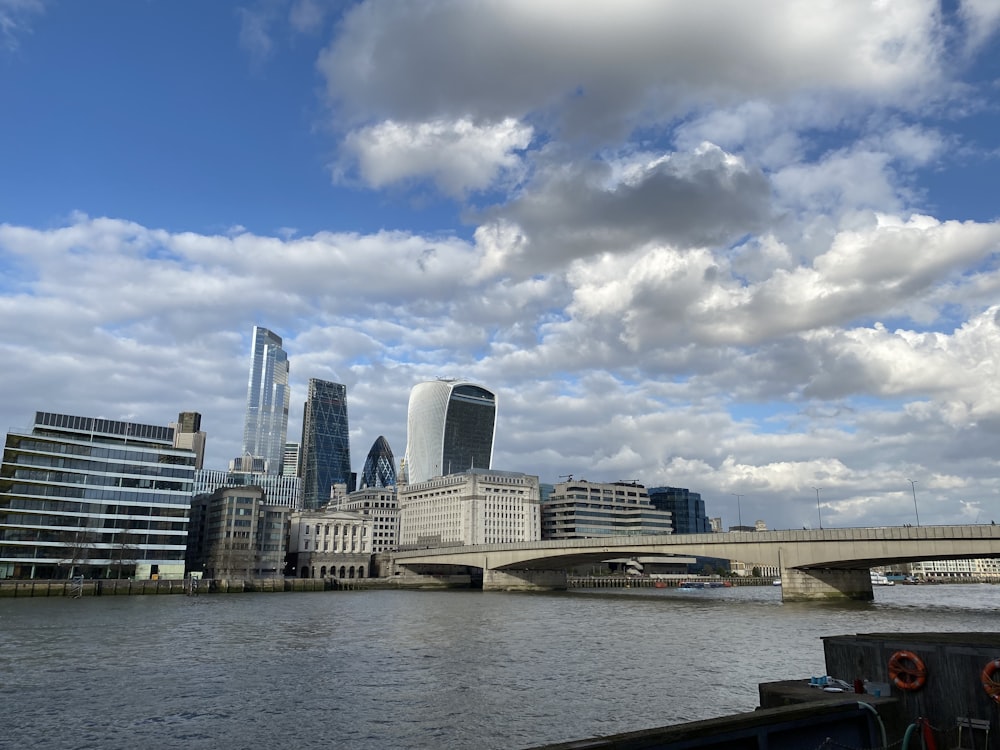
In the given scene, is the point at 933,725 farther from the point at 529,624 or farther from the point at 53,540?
the point at 53,540

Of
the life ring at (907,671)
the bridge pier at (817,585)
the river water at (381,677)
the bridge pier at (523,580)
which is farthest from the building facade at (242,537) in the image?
the life ring at (907,671)

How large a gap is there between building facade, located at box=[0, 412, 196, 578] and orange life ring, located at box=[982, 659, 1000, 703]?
153 metres

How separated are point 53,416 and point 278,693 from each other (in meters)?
138

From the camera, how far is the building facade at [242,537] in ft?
581

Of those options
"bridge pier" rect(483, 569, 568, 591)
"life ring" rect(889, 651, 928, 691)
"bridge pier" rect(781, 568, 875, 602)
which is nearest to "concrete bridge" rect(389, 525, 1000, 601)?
"bridge pier" rect(781, 568, 875, 602)

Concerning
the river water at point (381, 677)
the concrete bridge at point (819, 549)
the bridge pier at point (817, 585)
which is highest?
the concrete bridge at point (819, 549)

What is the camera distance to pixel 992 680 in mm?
15305

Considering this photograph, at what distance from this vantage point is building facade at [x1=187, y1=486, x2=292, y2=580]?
177125 mm

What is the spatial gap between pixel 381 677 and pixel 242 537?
15880cm

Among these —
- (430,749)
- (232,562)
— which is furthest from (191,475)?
(430,749)

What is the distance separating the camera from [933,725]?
16438 millimetres

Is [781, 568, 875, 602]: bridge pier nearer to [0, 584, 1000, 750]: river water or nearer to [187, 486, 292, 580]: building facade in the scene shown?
[0, 584, 1000, 750]: river water

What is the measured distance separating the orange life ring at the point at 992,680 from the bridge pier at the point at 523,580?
15489cm

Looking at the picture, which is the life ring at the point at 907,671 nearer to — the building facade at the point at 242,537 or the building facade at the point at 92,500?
the building facade at the point at 92,500
